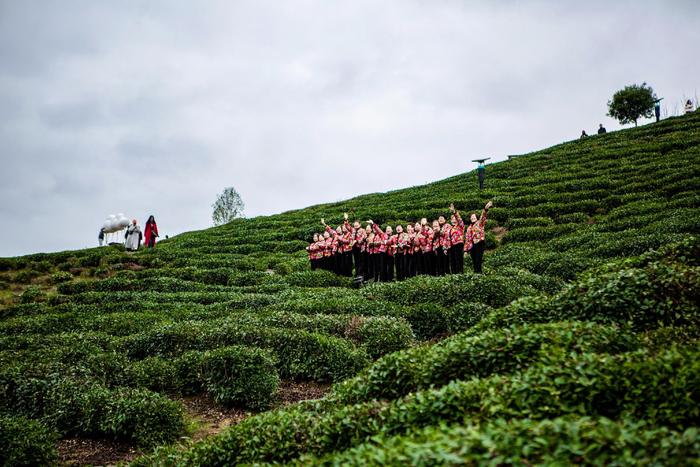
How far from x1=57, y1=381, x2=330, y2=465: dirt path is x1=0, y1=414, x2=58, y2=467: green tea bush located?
0.40m

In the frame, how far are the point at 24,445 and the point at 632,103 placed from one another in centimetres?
7509

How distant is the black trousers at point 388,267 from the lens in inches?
1064

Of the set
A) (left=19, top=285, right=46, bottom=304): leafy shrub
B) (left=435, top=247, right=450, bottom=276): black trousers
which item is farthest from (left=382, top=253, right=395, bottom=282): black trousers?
(left=19, top=285, right=46, bottom=304): leafy shrub

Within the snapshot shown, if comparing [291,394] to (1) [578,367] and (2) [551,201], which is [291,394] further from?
(2) [551,201]

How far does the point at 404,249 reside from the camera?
26375 millimetres

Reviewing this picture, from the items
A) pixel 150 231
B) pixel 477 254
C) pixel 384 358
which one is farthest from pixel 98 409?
pixel 150 231

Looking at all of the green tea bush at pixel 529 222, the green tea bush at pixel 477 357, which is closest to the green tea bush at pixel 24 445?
the green tea bush at pixel 477 357

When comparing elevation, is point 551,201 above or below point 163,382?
above

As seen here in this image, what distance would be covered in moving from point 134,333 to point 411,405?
12.4 m

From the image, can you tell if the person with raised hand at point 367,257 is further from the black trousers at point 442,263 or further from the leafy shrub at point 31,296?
the leafy shrub at point 31,296

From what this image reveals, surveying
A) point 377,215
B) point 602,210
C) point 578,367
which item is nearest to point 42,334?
point 578,367

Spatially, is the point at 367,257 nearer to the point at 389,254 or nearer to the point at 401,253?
the point at 389,254

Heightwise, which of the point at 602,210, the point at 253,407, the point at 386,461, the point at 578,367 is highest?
the point at 602,210

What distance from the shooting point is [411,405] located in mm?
6836
